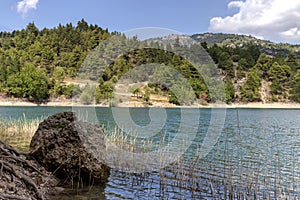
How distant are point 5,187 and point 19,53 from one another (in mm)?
112447

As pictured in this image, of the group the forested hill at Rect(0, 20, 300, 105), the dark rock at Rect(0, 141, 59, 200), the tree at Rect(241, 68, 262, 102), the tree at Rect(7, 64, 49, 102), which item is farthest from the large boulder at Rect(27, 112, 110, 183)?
the tree at Rect(241, 68, 262, 102)

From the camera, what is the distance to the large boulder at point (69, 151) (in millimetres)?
9070

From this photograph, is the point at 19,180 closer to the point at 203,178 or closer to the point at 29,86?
the point at 203,178

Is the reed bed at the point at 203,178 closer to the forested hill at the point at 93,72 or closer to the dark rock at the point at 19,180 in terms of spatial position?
the dark rock at the point at 19,180

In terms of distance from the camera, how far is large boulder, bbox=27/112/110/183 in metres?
9.07

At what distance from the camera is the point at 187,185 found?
33.1ft

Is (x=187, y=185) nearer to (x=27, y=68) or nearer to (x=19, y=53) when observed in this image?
(x=27, y=68)

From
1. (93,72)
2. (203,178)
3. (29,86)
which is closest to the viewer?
(203,178)

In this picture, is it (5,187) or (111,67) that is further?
(111,67)

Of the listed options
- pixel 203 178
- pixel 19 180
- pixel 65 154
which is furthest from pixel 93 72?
pixel 19 180

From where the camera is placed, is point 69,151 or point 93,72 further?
point 93,72

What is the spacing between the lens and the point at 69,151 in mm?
9094

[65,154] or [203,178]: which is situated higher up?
[65,154]

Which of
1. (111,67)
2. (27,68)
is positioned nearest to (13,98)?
(27,68)
